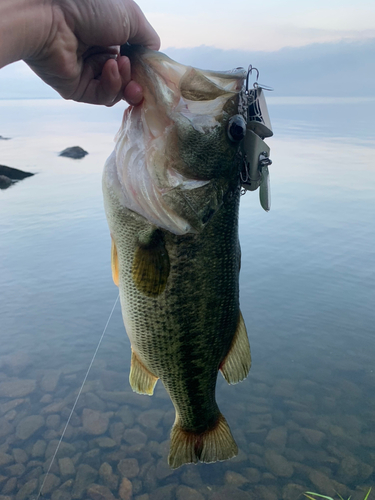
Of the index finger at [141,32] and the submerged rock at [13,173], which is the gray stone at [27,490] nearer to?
the index finger at [141,32]

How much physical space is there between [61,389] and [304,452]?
2.26 m

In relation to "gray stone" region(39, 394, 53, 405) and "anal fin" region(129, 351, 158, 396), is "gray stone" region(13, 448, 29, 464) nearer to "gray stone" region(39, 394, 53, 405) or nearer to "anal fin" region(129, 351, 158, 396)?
"gray stone" region(39, 394, 53, 405)

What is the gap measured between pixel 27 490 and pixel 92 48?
10.1 ft

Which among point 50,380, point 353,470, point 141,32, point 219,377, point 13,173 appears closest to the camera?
point 141,32

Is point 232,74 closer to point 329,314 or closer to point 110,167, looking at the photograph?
point 110,167

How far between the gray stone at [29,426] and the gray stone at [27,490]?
411 millimetres

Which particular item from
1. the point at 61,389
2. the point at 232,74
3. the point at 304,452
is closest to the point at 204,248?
the point at 232,74

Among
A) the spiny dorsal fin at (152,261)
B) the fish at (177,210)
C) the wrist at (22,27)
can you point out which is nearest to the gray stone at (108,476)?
A: the fish at (177,210)

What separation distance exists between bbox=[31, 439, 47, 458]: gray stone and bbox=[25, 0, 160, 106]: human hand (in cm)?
285

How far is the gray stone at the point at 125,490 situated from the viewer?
10.5 ft

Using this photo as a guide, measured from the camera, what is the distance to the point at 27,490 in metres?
3.21

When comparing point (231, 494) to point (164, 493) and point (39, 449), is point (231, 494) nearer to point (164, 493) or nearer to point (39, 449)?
point (164, 493)

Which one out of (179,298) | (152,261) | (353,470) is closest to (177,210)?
(152,261)

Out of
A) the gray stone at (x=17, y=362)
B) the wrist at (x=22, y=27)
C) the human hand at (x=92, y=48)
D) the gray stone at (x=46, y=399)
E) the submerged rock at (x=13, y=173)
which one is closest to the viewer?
the wrist at (x=22, y=27)
